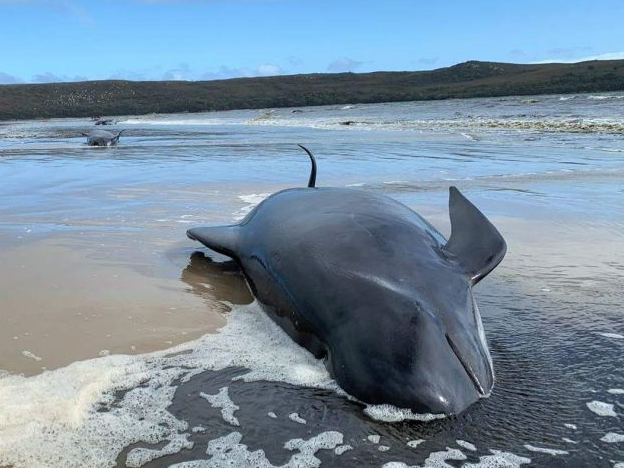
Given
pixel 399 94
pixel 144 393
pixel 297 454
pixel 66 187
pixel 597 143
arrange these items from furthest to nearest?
pixel 399 94
pixel 597 143
pixel 66 187
pixel 144 393
pixel 297 454

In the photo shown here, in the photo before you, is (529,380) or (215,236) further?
(215,236)

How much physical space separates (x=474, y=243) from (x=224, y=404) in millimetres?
1828

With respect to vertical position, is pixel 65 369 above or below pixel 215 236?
below

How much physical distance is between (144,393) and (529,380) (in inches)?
77.5

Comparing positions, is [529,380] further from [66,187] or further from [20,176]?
[20,176]

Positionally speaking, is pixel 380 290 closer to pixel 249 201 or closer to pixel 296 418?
pixel 296 418

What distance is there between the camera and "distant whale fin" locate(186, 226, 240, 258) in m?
5.12

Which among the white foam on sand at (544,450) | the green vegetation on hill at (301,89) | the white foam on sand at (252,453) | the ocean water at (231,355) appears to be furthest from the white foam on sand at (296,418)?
the green vegetation on hill at (301,89)

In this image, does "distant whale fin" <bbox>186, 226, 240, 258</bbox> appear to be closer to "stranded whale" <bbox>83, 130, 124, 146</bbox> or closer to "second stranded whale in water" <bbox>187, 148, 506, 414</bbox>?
"second stranded whale in water" <bbox>187, 148, 506, 414</bbox>

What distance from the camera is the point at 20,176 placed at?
12078 mm

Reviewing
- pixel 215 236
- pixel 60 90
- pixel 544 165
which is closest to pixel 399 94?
pixel 60 90

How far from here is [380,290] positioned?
3.46 metres

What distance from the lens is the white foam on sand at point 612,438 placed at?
112 inches

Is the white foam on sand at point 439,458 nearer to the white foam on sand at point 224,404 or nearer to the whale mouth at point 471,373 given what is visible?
the whale mouth at point 471,373
